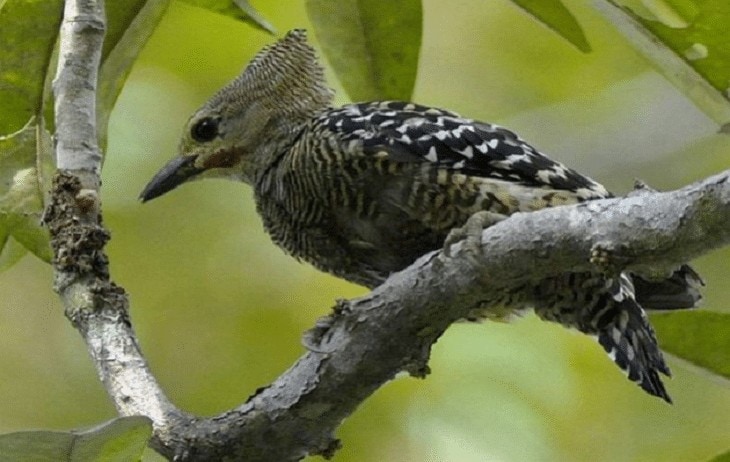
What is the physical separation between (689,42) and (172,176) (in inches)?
58.7

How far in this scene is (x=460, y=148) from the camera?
363 cm

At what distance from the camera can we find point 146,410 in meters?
2.91

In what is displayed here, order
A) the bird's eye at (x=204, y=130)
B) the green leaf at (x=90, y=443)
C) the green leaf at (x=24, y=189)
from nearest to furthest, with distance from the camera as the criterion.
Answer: the green leaf at (x=90, y=443)
the green leaf at (x=24, y=189)
the bird's eye at (x=204, y=130)

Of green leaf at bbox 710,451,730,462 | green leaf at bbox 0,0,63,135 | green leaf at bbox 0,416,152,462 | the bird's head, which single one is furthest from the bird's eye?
green leaf at bbox 0,416,152,462

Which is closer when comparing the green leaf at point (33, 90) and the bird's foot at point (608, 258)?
the bird's foot at point (608, 258)

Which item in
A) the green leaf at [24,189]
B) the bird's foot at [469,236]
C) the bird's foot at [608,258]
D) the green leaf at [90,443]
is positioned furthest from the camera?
the green leaf at [24,189]

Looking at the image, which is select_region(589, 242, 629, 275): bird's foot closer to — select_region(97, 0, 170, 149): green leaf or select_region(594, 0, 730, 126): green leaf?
select_region(594, 0, 730, 126): green leaf

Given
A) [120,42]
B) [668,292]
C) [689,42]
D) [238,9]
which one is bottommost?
[668,292]

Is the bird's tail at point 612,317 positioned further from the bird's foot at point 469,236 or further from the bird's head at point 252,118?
the bird's head at point 252,118

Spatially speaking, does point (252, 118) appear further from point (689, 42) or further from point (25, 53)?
point (689, 42)

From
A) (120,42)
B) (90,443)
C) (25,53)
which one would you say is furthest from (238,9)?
(90,443)

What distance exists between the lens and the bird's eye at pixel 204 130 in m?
4.19

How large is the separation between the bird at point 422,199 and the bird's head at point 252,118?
12 centimetres

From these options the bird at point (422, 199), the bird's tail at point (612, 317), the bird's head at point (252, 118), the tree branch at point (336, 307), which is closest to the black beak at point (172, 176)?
the bird's head at point (252, 118)
